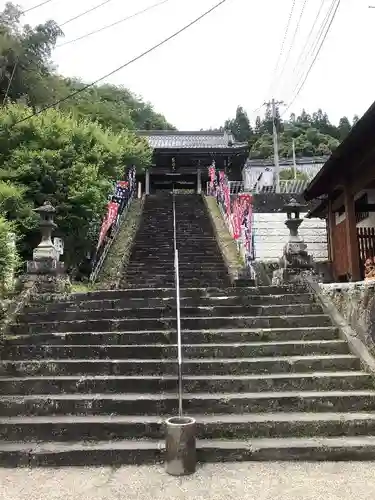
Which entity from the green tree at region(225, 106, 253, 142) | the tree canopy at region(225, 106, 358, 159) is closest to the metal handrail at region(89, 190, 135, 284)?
the tree canopy at region(225, 106, 358, 159)

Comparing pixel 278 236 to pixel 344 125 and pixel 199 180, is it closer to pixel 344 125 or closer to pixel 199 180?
pixel 199 180

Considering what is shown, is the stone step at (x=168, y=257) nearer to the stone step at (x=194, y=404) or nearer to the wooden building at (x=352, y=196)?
the wooden building at (x=352, y=196)

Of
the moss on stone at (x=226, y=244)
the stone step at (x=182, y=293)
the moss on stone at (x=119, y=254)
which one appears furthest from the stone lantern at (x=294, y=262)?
the moss on stone at (x=119, y=254)

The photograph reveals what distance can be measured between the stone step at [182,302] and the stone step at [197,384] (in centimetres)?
188

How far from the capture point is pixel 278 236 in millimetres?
17391

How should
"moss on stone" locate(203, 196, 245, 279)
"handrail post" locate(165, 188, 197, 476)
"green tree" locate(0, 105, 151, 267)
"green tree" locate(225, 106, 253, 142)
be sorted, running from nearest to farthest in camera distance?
"handrail post" locate(165, 188, 197, 476) → "green tree" locate(0, 105, 151, 267) → "moss on stone" locate(203, 196, 245, 279) → "green tree" locate(225, 106, 253, 142)

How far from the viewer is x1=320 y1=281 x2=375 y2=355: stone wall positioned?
5.53 meters

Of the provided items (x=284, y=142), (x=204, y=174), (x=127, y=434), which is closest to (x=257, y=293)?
(x=127, y=434)

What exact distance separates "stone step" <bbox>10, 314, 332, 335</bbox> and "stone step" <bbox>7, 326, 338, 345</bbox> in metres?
0.21

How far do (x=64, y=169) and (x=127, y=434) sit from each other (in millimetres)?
8520

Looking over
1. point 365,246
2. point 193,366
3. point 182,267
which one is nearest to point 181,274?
point 182,267

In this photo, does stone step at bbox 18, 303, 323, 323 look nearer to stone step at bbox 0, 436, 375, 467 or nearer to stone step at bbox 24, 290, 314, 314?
stone step at bbox 24, 290, 314, 314

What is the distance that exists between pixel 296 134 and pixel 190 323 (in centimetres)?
5526

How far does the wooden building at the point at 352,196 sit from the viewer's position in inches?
308
